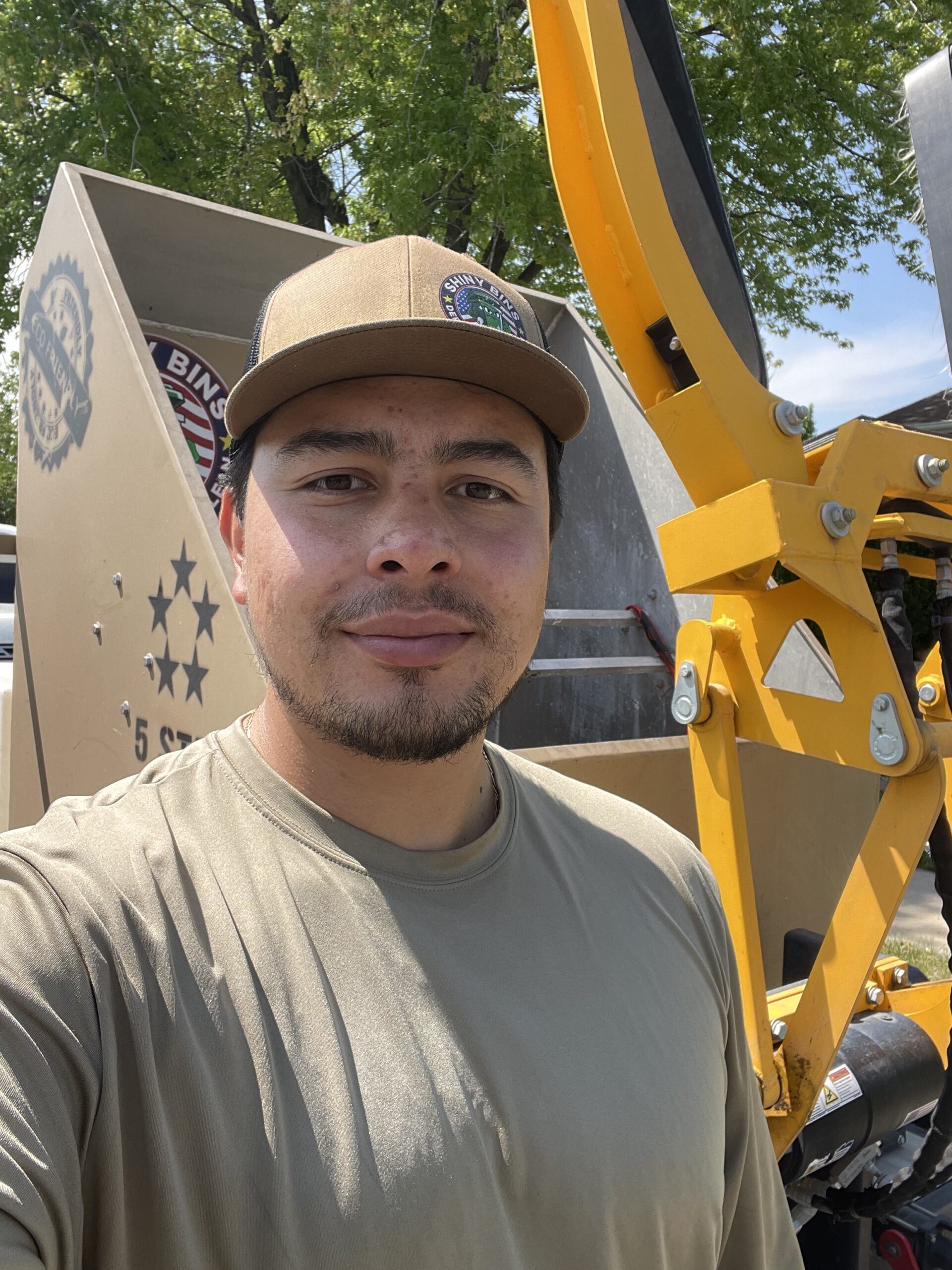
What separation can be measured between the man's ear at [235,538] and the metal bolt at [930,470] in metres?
1.56

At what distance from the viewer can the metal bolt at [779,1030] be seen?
7.01 feet

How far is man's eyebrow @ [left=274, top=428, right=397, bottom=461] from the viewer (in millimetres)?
1098

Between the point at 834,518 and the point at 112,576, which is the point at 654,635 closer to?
the point at 834,518

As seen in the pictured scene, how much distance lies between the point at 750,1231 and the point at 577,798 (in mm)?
548

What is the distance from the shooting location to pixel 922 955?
17.1 ft

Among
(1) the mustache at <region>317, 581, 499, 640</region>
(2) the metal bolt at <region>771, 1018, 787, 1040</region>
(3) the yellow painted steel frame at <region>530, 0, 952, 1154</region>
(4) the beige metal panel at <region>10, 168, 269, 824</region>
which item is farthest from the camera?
(4) the beige metal panel at <region>10, 168, 269, 824</region>

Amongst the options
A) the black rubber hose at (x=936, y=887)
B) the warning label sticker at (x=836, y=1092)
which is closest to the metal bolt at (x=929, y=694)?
the black rubber hose at (x=936, y=887)

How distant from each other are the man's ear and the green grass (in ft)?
15.2

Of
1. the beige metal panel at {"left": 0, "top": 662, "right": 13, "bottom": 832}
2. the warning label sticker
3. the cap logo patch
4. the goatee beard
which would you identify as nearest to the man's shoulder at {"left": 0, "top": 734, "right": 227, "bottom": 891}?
the goatee beard

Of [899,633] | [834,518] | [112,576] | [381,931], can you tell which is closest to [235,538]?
[381,931]

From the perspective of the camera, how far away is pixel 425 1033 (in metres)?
0.91

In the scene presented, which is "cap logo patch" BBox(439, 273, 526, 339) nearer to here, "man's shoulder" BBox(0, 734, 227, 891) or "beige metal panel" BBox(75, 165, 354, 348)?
"man's shoulder" BBox(0, 734, 227, 891)

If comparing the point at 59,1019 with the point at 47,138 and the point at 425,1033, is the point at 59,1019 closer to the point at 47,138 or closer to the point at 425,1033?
the point at 425,1033

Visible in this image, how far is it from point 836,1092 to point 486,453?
67.1 inches
